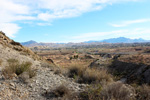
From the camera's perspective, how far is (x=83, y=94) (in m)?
5.18

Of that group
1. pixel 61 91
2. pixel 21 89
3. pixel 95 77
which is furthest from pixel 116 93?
pixel 21 89

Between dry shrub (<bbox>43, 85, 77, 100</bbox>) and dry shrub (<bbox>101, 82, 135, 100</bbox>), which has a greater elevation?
dry shrub (<bbox>101, 82, 135, 100</bbox>)

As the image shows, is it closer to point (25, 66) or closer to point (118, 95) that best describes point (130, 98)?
point (118, 95)

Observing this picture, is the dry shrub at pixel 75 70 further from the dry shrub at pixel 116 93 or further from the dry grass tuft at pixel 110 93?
the dry shrub at pixel 116 93

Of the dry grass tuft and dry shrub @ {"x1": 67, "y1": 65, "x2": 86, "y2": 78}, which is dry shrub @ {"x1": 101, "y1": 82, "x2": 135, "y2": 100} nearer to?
the dry grass tuft

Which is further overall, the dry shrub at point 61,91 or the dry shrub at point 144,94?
the dry shrub at point 61,91

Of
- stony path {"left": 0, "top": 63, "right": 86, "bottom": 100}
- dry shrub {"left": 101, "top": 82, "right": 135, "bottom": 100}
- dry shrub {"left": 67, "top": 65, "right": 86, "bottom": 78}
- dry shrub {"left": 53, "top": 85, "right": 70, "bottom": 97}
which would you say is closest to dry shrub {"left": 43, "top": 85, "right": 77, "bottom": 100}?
dry shrub {"left": 53, "top": 85, "right": 70, "bottom": 97}

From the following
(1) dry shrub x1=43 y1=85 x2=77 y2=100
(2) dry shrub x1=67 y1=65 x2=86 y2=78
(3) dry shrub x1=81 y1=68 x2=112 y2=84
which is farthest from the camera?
(2) dry shrub x1=67 y1=65 x2=86 y2=78

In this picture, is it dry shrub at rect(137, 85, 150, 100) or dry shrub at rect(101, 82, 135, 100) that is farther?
dry shrub at rect(137, 85, 150, 100)

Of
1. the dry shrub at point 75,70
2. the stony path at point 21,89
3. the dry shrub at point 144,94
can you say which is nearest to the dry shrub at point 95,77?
the dry shrub at point 75,70

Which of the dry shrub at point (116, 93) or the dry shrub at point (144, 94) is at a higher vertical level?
the dry shrub at point (116, 93)

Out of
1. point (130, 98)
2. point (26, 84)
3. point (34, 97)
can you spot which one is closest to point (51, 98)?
point (34, 97)

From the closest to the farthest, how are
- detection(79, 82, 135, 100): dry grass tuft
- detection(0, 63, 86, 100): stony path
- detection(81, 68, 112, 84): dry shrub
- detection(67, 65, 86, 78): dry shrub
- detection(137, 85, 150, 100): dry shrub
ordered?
detection(79, 82, 135, 100): dry grass tuft < detection(137, 85, 150, 100): dry shrub < detection(0, 63, 86, 100): stony path < detection(81, 68, 112, 84): dry shrub < detection(67, 65, 86, 78): dry shrub

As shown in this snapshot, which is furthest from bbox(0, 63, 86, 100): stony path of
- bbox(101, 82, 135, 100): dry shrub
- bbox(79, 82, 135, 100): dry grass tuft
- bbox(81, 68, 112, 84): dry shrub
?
bbox(81, 68, 112, 84): dry shrub
